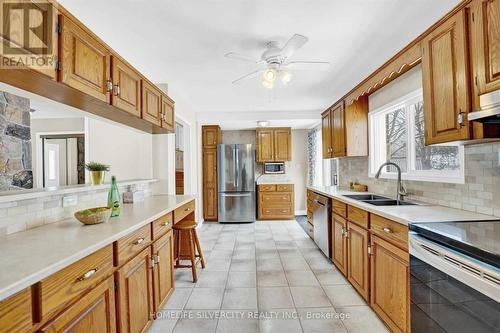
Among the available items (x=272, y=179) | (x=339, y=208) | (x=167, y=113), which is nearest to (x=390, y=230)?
(x=339, y=208)

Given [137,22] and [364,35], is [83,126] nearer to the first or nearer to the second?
[137,22]

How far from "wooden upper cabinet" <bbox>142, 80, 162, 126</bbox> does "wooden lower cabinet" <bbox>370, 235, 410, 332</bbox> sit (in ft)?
7.32

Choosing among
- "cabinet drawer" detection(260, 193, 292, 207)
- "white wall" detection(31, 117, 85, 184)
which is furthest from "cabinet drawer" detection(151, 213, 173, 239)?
"cabinet drawer" detection(260, 193, 292, 207)

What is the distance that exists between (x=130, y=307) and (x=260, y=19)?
2130 mm

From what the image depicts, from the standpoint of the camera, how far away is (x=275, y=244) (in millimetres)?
3795

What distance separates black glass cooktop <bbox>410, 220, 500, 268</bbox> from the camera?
96 centimetres

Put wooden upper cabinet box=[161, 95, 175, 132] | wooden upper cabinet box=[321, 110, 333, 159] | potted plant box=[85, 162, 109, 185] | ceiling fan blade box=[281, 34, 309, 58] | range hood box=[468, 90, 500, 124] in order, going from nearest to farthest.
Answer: range hood box=[468, 90, 500, 124] → ceiling fan blade box=[281, 34, 309, 58] → potted plant box=[85, 162, 109, 185] → wooden upper cabinet box=[161, 95, 175, 132] → wooden upper cabinet box=[321, 110, 333, 159]

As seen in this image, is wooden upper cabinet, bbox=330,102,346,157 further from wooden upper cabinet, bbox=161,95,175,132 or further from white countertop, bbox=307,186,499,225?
wooden upper cabinet, bbox=161,95,175,132

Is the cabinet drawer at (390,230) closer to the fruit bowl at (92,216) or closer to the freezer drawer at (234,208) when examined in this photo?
the fruit bowl at (92,216)

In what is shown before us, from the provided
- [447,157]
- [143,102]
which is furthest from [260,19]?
[447,157]

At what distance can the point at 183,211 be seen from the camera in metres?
2.58

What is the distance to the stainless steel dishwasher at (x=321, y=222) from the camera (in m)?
3.03

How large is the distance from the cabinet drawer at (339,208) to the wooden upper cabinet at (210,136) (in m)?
3.30

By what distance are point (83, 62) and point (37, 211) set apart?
3.06 feet
